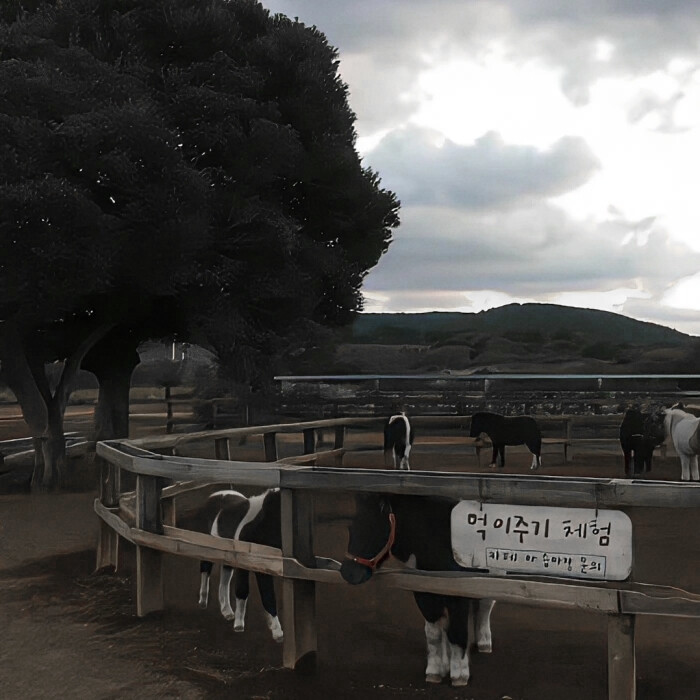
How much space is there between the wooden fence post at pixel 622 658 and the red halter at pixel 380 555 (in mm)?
1314

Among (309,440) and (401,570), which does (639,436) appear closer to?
(309,440)

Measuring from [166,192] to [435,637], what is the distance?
10.6 metres

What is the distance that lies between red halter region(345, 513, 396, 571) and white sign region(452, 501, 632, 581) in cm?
37

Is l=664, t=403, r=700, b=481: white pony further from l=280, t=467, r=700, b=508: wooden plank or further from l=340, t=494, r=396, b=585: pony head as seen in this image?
l=340, t=494, r=396, b=585: pony head

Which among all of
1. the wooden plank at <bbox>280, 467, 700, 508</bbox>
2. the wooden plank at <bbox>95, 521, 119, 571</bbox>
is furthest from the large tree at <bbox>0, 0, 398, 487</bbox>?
the wooden plank at <bbox>280, 467, 700, 508</bbox>

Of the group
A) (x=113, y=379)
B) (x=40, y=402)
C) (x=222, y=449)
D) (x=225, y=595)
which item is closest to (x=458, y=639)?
(x=225, y=595)

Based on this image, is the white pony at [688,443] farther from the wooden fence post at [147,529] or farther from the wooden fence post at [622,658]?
the wooden fence post at [147,529]

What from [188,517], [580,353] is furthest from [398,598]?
[580,353]

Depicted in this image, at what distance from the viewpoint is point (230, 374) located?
16.5 metres

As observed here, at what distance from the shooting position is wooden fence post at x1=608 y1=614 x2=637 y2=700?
4.08 m

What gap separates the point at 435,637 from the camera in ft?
16.2

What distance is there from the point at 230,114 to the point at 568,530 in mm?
12821

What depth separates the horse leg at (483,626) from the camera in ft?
17.7

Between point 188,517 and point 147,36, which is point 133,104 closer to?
point 147,36
